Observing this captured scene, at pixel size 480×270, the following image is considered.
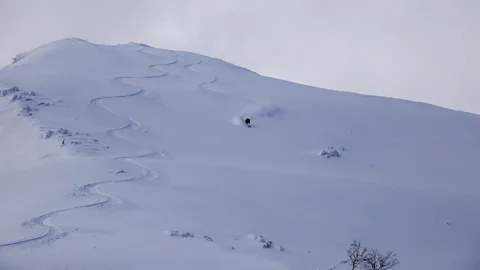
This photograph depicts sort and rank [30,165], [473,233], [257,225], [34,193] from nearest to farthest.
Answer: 1. [257,225]
2. [34,193]
3. [473,233]
4. [30,165]

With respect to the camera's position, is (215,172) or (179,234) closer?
(179,234)

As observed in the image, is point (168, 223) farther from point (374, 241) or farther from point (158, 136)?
point (158, 136)

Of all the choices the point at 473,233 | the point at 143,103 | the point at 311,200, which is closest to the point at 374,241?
the point at 311,200

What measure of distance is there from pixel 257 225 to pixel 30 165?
6.71 m

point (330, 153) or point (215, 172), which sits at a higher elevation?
point (330, 153)

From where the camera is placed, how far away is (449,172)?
57.8ft

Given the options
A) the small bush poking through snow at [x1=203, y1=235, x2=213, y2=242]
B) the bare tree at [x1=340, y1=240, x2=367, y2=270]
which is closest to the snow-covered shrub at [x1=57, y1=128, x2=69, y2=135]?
the small bush poking through snow at [x1=203, y1=235, x2=213, y2=242]

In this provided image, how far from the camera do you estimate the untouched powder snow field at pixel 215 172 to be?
9570 mm

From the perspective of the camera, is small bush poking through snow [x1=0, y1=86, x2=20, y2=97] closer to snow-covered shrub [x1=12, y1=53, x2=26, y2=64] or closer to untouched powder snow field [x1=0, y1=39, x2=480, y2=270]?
untouched powder snow field [x1=0, y1=39, x2=480, y2=270]

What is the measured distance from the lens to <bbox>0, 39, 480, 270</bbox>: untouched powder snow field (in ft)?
31.4

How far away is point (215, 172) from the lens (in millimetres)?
14508

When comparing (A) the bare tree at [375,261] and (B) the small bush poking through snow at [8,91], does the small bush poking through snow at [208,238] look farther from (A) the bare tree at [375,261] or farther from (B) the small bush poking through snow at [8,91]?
(B) the small bush poking through snow at [8,91]

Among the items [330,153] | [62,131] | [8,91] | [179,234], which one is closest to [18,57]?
[8,91]

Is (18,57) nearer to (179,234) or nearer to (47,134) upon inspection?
(47,134)
